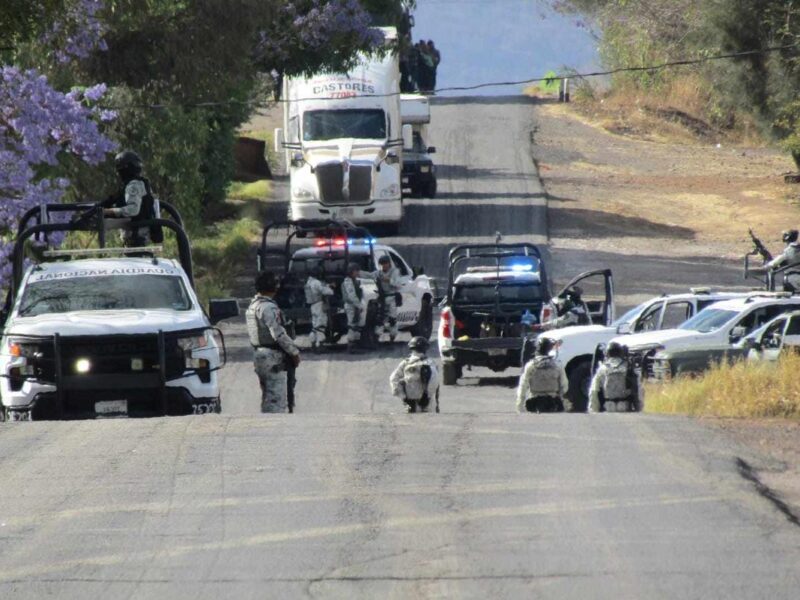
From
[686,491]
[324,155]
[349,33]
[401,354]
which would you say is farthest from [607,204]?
[686,491]

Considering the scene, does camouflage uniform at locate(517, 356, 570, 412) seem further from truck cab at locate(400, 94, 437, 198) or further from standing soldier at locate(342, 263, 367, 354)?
truck cab at locate(400, 94, 437, 198)

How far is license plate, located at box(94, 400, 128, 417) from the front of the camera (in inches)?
565

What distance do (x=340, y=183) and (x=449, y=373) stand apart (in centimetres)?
1538

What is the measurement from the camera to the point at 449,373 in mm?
23219

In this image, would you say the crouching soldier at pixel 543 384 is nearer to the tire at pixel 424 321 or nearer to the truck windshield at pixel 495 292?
the truck windshield at pixel 495 292

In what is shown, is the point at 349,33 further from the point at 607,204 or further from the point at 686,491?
the point at 686,491

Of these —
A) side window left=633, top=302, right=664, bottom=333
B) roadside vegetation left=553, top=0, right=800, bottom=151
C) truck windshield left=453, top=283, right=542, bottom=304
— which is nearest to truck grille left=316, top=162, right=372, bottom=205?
roadside vegetation left=553, top=0, right=800, bottom=151

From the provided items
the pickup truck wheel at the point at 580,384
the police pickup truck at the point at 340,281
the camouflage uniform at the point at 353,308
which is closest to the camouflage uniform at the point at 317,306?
the police pickup truck at the point at 340,281

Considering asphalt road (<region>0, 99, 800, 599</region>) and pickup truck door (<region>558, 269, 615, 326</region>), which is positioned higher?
pickup truck door (<region>558, 269, 615, 326</region>)

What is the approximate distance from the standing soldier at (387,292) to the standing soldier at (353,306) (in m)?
0.37

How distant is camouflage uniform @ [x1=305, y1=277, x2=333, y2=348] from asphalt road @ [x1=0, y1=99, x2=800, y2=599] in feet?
37.6

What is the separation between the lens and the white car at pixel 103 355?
14000 mm

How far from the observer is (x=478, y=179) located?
52188 mm

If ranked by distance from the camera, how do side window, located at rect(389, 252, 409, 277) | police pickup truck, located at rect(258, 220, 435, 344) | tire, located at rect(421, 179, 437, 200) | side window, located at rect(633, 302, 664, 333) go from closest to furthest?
1. side window, located at rect(633, 302, 664, 333)
2. police pickup truck, located at rect(258, 220, 435, 344)
3. side window, located at rect(389, 252, 409, 277)
4. tire, located at rect(421, 179, 437, 200)
